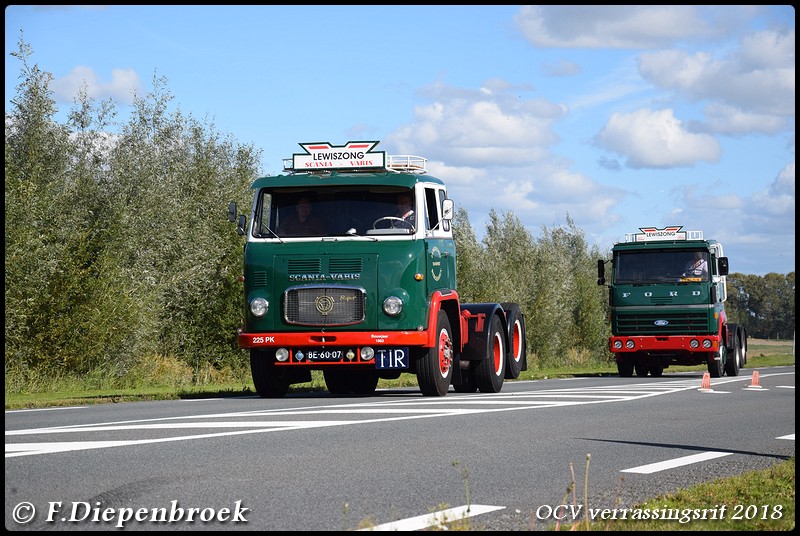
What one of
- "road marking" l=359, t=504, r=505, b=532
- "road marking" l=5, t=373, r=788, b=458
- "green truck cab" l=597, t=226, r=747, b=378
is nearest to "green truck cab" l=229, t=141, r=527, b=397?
"road marking" l=5, t=373, r=788, b=458

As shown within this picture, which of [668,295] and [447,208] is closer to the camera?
[447,208]

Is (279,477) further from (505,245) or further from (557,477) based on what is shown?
(505,245)

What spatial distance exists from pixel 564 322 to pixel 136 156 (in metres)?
31.6

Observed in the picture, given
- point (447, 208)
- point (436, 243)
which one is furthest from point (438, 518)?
point (447, 208)

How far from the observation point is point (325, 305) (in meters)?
16.1

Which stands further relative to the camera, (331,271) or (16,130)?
(16,130)

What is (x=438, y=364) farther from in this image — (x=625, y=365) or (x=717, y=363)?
(x=625, y=365)

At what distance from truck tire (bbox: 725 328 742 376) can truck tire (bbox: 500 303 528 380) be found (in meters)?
14.9

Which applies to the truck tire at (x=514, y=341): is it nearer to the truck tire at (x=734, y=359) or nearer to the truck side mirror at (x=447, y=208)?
the truck side mirror at (x=447, y=208)

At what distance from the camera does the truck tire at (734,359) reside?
33125 mm

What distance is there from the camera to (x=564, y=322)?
62.4m

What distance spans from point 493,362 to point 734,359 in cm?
1695

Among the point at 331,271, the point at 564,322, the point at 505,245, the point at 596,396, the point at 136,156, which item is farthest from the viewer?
the point at 505,245

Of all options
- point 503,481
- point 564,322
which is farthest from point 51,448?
point 564,322
